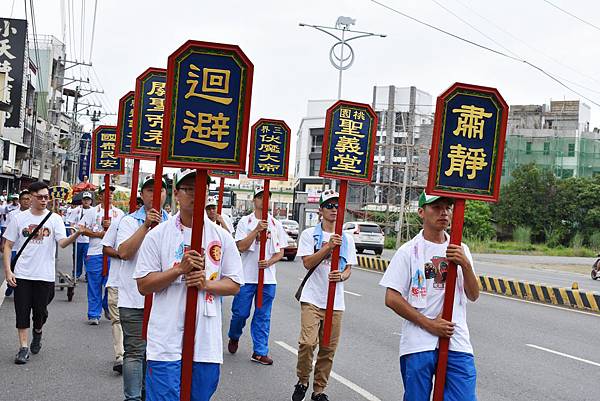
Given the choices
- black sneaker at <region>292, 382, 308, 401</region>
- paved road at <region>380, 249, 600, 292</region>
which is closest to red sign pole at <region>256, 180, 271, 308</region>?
black sneaker at <region>292, 382, 308, 401</region>

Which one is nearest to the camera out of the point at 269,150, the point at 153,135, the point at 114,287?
the point at 153,135

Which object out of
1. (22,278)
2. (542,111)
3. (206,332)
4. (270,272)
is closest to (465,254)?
(206,332)

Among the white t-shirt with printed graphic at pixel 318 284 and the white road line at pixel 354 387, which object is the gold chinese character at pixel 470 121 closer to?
the white t-shirt with printed graphic at pixel 318 284

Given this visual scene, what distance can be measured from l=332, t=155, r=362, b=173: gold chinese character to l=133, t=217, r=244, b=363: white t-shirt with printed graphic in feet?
10.7

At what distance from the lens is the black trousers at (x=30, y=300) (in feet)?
24.3

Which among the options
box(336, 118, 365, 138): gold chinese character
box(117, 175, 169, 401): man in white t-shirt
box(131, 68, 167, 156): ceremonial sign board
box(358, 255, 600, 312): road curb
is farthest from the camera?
box(358, 255, 600, 312): road curb

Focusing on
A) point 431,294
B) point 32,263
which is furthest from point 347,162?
point 32,263

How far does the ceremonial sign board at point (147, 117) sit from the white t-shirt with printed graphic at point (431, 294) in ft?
10.6

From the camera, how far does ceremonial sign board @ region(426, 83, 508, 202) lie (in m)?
4.59

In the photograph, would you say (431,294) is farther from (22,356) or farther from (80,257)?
(80,257)

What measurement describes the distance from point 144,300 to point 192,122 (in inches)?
77.7

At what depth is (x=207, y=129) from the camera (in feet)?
13.8

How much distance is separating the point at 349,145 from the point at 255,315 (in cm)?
219

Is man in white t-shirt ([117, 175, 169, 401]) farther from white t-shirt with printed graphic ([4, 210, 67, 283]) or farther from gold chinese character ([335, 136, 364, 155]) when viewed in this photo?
gold chinese character ([335, 136, 364, 155])
